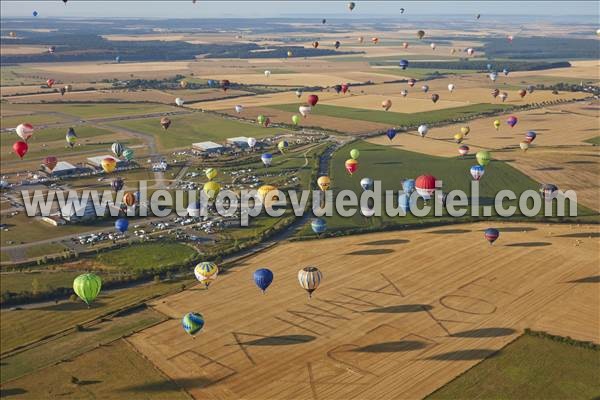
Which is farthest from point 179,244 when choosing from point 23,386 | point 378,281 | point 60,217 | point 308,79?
point 308,79

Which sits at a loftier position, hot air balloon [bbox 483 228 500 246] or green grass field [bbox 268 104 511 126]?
green grass field [bbox 268 104 511 126]

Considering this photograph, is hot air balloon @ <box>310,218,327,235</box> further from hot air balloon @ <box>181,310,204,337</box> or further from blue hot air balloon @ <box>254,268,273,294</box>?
hot air balloon @ <box>181,310,204,337</box>

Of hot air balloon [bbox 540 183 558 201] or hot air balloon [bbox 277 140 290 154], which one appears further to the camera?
hot air balloon [bbox 277 140 290 154]

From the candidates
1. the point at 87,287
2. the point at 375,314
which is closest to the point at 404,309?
the point at 375,314

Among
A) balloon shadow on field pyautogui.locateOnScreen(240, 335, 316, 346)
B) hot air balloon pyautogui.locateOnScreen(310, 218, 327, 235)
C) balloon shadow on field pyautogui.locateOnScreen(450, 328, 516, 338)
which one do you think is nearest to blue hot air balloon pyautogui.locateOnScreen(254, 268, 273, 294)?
balloon shadow on field pyautogui.locateOnScreen(240, 335, 316, 346)

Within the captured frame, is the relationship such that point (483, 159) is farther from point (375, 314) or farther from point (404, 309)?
point (375, 314)

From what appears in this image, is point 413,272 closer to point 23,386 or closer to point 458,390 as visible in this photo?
point 458,390

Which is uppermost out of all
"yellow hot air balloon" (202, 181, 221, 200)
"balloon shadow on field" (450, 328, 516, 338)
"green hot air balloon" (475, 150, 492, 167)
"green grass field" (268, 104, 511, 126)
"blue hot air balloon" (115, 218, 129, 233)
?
"green grass field" (268, 104, 511, 126)

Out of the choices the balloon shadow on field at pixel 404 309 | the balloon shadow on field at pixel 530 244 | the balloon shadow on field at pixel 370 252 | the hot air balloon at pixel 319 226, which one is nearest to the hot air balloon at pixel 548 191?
the balloon shadow on field at pixel 530 244
